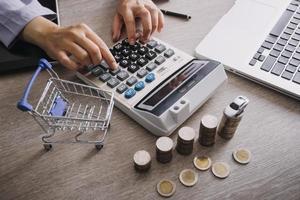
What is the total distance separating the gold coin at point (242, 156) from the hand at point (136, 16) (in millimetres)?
314

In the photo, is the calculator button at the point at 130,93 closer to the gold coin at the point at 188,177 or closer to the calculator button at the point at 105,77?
the calculator button at the point at 105,77

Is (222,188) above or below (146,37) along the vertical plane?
below

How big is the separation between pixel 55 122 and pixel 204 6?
491mm

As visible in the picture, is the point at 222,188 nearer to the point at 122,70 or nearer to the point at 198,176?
the point at 198,176

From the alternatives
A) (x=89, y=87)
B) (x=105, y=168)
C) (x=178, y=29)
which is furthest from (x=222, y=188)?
(x=178, y=29)

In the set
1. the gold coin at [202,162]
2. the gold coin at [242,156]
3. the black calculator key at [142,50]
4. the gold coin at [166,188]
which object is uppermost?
the black calculator key at [142,50]

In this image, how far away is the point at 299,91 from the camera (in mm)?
553

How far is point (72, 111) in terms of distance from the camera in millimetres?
550

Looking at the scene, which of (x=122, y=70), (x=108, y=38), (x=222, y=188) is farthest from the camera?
(x=108, y=38)

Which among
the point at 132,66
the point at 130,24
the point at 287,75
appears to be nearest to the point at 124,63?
the point at 132,66

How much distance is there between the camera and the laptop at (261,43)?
58 cm

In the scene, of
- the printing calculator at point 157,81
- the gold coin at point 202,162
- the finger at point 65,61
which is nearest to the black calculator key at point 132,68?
the printing calculator at point 157,81

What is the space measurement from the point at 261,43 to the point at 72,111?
1.39 feet

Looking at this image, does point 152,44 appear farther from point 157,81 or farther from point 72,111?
point 72,111
